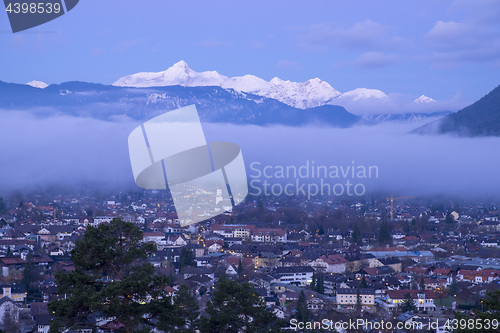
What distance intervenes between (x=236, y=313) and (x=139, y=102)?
70524 mm

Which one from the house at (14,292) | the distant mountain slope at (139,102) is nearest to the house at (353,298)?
the house at (14,292)

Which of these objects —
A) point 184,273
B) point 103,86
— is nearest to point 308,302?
point 184,273

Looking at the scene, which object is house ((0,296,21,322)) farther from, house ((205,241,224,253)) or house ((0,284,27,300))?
house ((205,241,224,253))

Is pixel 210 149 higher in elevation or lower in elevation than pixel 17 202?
higher

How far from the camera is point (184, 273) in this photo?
18.5 meters

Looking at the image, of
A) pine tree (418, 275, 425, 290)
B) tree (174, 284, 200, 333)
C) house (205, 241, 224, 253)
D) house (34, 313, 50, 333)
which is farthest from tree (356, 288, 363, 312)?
Result: house (205, 241, 224, 253)

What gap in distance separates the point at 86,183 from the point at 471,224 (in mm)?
30882

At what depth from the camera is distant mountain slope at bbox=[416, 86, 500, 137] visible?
71000mm

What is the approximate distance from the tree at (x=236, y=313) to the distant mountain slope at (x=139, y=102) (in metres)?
64.7

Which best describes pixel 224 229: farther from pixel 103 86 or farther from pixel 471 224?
pixel 103 86

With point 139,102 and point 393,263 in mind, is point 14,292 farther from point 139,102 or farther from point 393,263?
point 139,102

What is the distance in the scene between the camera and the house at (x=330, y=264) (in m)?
21.0

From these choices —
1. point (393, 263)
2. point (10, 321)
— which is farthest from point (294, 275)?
point (10, 321)

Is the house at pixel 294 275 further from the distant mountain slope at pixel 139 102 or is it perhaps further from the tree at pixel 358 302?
the distant mountain slope at pixel 139 102
